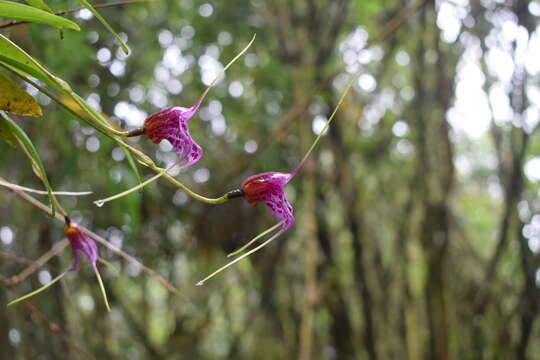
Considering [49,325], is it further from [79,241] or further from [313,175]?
[313,175]

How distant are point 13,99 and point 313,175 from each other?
0.83 meters

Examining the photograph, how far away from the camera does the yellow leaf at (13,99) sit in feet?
1.13

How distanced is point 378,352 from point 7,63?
4.17ft

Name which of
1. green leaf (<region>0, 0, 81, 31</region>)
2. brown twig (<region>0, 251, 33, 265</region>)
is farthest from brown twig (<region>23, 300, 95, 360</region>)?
green leaf (<region>0, 0, 81, 31</region>)

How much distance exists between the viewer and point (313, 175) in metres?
1.14

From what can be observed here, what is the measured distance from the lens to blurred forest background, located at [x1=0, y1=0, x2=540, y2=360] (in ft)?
3.85

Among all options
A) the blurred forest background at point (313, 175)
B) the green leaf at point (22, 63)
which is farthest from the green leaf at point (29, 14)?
the blurred forest background at point (313, 175)

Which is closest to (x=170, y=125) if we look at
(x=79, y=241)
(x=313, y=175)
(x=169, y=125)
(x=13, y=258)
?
(x=169, y=125)

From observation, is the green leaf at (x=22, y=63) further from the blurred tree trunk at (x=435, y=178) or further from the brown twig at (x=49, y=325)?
the blurred tree trunk at (x=435, y=178)

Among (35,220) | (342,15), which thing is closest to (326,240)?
(342,15)

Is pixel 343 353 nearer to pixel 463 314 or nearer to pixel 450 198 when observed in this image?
pixel 463 314

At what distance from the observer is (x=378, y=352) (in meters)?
1.44

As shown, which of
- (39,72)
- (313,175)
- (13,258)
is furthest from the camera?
(313,175)

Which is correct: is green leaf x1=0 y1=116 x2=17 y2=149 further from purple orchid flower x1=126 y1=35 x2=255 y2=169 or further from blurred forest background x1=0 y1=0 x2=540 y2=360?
blurred forest background x1=0 y1=0 x2=540 y2=360
